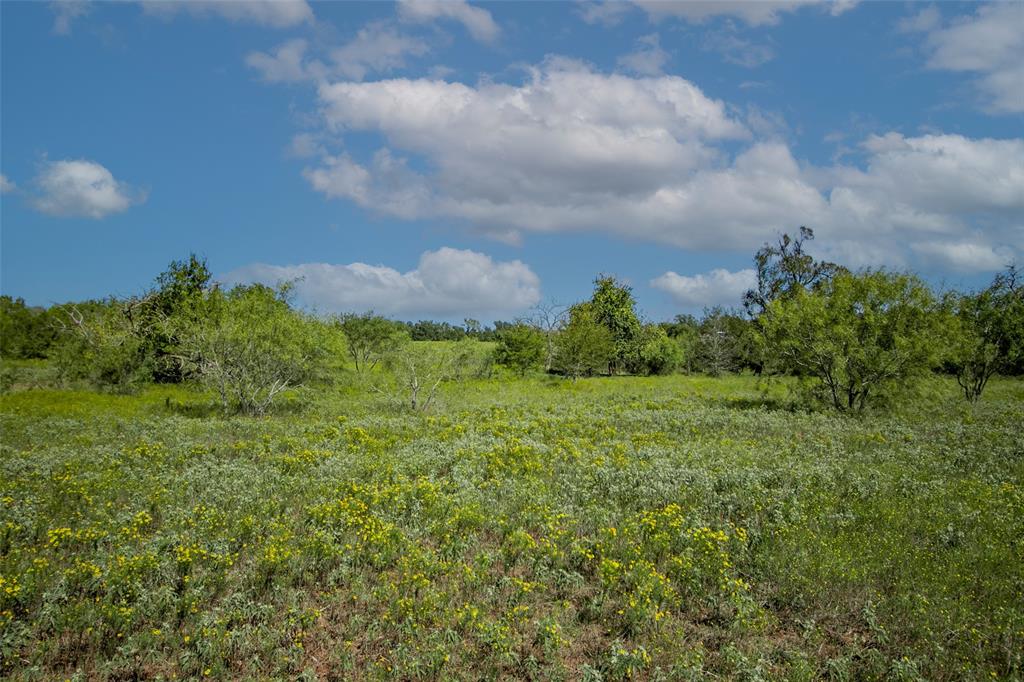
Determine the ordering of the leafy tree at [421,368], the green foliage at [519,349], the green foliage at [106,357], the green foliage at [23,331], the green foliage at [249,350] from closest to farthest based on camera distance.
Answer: the green foliage at [249,350]
the leafy tree at [421,368]
the green foliage at [106,357]
the green foliage at [519,349]
the green foliage at [23,331]

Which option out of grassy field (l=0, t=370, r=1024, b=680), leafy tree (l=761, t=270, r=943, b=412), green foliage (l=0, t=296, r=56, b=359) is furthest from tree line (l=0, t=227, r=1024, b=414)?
green foliage (l=0, t=296, r=56, b=359)

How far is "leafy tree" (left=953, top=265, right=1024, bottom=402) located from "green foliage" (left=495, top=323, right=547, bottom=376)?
1226 inches

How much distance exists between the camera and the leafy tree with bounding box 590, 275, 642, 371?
201 feet

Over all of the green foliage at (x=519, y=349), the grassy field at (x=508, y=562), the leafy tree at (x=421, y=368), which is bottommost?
the grassy field at (x=508, y=562)

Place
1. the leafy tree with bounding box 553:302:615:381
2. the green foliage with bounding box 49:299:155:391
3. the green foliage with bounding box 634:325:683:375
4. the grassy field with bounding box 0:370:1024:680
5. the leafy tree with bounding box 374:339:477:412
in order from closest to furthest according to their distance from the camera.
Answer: the grassy field with bounding box 0:370:1024:680 < the leafy tree with bounding box 374:339:477:412 < the green foliage with bounding box 49:299:155:391 < the leafy tree with bounding box 553:302:615:381 < the green foliage with bounding box 634:325:683:375

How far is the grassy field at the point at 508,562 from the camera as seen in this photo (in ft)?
23.5

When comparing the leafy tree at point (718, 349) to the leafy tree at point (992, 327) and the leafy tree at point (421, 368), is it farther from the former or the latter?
the leafy tree at point (421, 368)

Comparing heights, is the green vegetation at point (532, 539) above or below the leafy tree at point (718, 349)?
below

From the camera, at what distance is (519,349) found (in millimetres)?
53031

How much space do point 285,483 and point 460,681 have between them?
7996 mm

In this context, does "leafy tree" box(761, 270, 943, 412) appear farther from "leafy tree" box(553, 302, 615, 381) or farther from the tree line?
"leafy tree" box(553, 302, 615, 381)

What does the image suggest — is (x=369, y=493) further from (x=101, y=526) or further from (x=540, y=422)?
(x=540, y=422)

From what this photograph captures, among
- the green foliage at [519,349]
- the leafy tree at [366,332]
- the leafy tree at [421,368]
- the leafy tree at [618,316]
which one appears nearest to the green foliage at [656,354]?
the leafy tree at [618,316]

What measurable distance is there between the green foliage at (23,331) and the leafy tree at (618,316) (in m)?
53.2
